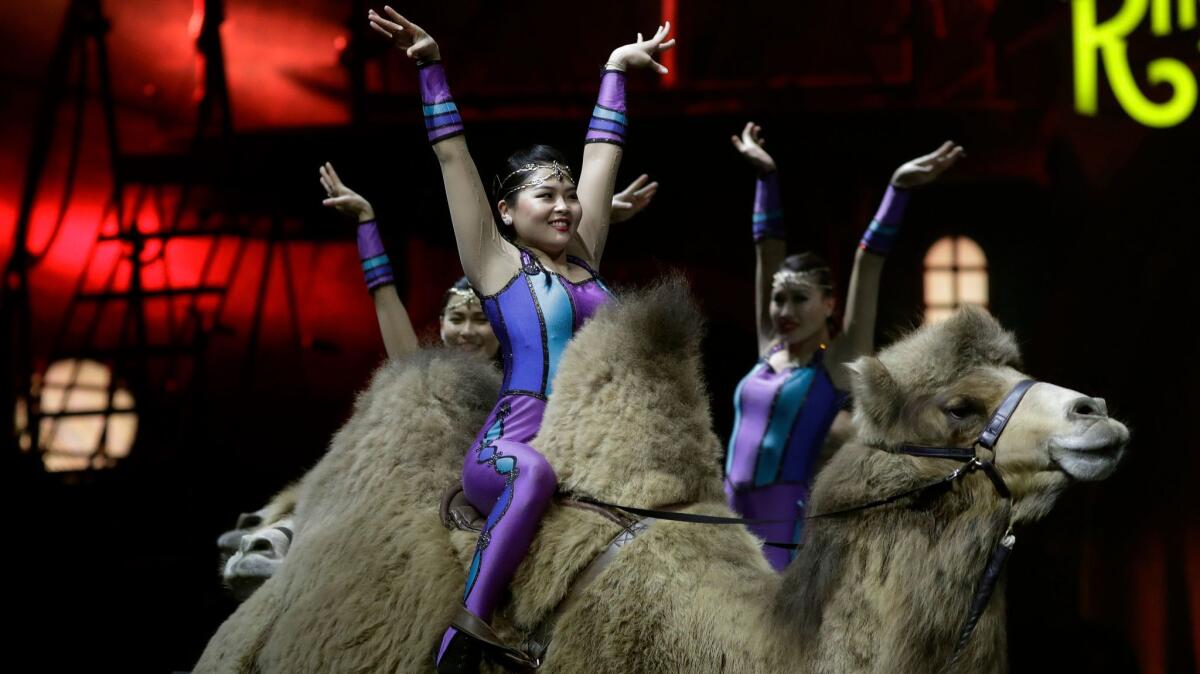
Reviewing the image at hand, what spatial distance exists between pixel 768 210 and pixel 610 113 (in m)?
1.36

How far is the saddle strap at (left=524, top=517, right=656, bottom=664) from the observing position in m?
2.18

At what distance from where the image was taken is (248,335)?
433 centimetres

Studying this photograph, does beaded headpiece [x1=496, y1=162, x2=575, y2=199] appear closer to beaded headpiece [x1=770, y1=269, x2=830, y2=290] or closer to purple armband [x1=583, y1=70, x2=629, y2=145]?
purple armband [x1=583, y1=70, x2=629, y2=145]

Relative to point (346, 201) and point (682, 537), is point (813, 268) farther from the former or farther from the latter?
point (682, 537)

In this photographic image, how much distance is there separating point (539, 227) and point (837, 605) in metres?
1.02

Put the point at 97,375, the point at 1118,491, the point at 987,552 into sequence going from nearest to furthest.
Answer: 1. the point at 987,552
2. the point at 97,375
3. the point at 1118,491

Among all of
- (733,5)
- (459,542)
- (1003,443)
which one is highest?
(733,5)

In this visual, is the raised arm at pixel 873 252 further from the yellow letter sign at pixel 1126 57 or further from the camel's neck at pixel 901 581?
the camel's neck at pixel 901 581

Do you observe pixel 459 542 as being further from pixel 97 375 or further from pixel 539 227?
pixel 97 375

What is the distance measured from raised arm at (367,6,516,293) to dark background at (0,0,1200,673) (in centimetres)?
170

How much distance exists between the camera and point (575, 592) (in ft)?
7.15

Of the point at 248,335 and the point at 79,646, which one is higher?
the point at 248,335

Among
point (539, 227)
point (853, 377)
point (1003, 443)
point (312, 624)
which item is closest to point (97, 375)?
point (312, 624)

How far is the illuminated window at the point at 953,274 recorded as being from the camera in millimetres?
4430
